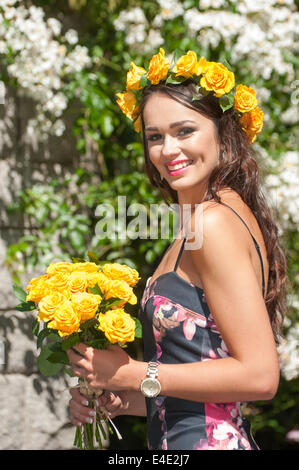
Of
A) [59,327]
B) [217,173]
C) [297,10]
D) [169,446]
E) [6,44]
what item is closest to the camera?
[59,327]

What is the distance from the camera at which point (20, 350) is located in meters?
2.77

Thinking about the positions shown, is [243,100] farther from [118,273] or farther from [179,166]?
[118,273]

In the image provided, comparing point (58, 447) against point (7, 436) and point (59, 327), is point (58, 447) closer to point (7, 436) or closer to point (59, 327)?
point (7, 436)

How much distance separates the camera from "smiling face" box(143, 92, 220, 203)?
4.93ft

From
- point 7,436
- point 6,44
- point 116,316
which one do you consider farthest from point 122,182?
point 116,316

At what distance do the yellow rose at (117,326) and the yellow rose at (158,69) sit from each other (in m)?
0.69

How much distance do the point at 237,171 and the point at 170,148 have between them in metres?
0.21

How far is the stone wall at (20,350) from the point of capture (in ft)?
9.02

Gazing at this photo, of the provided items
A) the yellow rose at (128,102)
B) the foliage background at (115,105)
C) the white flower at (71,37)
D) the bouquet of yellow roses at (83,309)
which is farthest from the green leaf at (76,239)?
the bouquet of yellow roses at (83,309)

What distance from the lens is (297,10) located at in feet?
11.3

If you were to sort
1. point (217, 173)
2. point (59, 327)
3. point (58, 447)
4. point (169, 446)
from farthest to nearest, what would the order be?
1. point (58, 447)
2. point (217, 173)
3. point (169, 446)
4. point (59, 327)

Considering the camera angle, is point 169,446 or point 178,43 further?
point 178,43

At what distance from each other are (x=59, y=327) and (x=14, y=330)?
1544 millimetres

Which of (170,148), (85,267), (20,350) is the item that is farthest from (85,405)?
Answer: (20,350)
